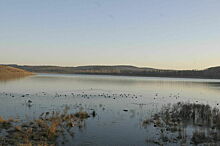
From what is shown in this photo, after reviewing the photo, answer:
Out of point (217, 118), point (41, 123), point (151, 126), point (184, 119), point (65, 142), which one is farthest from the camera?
point (184, 119)

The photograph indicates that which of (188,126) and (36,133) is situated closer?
(36,133)

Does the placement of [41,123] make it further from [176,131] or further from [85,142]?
[176,131]

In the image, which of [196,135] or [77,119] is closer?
[196,135]

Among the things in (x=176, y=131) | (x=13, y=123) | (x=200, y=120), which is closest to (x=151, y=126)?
(x=176, y=131)

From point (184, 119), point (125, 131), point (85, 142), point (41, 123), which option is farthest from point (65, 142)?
point (184, 119)

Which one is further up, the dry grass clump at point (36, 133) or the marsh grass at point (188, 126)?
the dry grass clump at point (36, 133)

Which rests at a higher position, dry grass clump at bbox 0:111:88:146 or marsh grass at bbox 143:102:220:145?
dry grass clump at bbox 0:111:88:146

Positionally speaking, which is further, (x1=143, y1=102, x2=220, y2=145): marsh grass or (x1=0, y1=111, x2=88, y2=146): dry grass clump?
(x1=143, y1=102, x2=220, y2=145): marsh grass

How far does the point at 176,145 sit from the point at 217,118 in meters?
8.41

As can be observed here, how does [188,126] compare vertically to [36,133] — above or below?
below

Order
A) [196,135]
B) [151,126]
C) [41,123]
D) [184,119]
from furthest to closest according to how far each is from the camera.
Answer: [184,119] < [151,126] < [41,123] < [196,135]

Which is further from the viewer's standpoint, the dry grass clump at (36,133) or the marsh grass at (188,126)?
the marsh grass at (188,126)

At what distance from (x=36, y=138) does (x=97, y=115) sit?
8974mm

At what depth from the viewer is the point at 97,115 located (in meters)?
21.7
